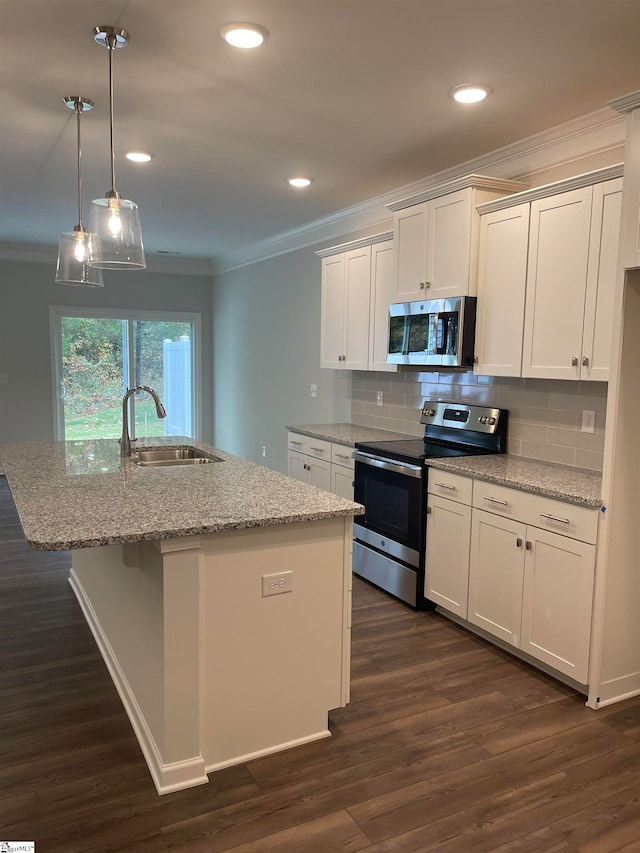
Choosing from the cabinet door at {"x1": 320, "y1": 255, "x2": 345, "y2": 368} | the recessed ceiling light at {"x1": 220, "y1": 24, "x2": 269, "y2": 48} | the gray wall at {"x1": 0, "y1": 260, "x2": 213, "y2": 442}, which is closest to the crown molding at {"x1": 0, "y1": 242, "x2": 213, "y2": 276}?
the gray wall at {"x1": 0, "y1": 260, "x2": 213, "y2": 442}

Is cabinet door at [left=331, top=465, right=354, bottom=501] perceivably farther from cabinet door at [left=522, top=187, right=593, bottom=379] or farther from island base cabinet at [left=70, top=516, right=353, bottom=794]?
island base cabinet at [left=70, top=516, right=353, bottom=794]

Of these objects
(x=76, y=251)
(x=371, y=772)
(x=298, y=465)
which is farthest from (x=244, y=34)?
(x=298, y=465)

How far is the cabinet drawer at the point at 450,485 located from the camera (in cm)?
322

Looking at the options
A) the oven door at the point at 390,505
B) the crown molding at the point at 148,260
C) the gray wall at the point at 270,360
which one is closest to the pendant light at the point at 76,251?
the oven door at the point at 390,505

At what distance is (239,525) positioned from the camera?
205 cm

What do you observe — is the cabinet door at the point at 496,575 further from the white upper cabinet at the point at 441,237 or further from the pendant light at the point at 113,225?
the pendant light at the point at 113,225

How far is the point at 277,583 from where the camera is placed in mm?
2219

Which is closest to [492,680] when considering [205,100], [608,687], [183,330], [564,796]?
[608,687]

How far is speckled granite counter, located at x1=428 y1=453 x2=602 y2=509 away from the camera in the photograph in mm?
2678

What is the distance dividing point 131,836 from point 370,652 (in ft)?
4.86

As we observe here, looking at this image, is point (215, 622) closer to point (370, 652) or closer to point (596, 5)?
point (370, 652)

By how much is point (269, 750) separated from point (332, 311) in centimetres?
332

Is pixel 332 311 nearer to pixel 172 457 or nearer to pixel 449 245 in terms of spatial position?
pixel 449 245

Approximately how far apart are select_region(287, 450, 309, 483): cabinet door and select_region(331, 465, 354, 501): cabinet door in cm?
42
